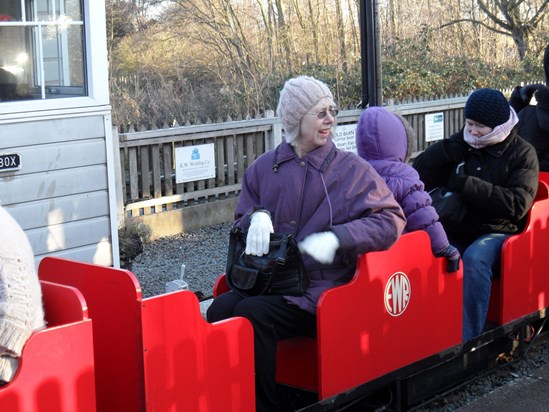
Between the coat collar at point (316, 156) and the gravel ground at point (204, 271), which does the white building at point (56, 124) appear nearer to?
the gravel ground at point (204, 271)

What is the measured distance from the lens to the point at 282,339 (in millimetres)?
3709

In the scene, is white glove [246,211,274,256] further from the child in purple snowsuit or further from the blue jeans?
the blue jeans

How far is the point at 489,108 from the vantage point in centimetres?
465

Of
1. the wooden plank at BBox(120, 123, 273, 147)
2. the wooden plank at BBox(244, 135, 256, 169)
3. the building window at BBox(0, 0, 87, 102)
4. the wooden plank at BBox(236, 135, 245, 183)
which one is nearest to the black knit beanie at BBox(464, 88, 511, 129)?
the building window at BBox(0, 0, 87, 102)

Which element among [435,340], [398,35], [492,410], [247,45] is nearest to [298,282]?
[435,340]

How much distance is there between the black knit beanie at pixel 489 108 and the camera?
4652 mm

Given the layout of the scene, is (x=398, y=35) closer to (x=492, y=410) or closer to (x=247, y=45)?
(x=247, y=45)

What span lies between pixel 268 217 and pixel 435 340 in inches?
48.0

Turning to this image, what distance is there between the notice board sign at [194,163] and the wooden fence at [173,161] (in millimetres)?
73

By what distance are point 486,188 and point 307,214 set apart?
4.25 ft

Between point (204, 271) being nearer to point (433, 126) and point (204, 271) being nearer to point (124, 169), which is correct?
point (124, 169)

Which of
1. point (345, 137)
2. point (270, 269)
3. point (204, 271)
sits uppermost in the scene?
point (345, 137)

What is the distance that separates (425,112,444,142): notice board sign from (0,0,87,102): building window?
7.31m

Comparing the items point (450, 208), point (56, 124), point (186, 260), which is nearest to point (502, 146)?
point (450, 208)
